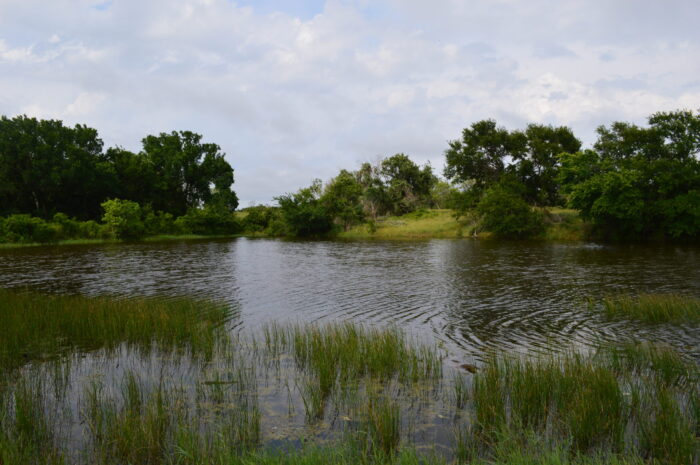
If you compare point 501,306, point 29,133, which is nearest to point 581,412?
point 501,306

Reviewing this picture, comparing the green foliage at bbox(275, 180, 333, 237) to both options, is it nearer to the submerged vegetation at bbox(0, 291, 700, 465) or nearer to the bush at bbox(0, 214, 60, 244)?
the bush at bbox(0, 214, 60, 244)

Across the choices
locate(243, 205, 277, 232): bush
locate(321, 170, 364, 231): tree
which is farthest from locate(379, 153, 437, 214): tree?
locate(243, 205, 277, 232): bush

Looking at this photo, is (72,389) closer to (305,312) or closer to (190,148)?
(305,312)

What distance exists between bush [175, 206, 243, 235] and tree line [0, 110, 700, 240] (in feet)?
0.80

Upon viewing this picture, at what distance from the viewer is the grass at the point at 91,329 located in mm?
9500

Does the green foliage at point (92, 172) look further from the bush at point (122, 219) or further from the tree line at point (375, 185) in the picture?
the bush at point (122, 219)

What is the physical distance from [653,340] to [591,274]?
13.2 meters

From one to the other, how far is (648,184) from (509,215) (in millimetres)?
13721

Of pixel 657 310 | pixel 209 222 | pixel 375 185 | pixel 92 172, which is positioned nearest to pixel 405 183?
pixel 375 185

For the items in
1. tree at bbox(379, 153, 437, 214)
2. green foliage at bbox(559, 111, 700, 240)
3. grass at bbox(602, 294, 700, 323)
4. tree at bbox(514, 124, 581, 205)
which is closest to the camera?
grass at bbox(602, 294, 700, 323)

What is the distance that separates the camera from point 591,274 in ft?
73.5

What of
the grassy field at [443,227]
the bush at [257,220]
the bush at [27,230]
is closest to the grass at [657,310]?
the grassy field at [443,227]

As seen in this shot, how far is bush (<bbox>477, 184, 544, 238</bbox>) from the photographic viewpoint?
5241 centimetres

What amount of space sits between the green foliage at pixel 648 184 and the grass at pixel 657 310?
32668 mm
